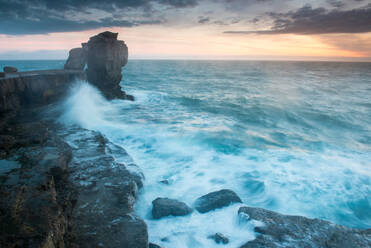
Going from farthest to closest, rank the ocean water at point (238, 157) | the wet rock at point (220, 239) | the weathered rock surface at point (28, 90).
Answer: the weathered rock surface at point (28, 90) → the ocean water at point (238, 157) → the wet rock at point (220, 239)

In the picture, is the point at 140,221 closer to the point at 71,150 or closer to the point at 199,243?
the point at 199,243

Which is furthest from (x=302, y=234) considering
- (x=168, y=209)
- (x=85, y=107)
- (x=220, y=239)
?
(x=85, y=107)

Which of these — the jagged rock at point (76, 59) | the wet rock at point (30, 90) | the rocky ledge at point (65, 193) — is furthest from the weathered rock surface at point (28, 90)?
the jagged rock at point (76, 59)

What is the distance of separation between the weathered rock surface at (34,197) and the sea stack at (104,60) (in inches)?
586

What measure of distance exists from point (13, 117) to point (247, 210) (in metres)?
12.3

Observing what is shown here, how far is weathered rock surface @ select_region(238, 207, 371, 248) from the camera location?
423 cm

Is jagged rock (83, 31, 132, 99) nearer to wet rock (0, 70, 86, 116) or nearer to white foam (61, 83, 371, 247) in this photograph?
wet rock (0, 70, 86, 116)

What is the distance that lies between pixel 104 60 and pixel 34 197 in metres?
18.2

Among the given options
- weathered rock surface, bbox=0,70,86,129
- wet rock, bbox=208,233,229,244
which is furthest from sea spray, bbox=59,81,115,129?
wet rock, bbox=208,233,229,244

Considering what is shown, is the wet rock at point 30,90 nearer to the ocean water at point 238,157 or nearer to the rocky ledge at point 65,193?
the ocean water at point 238,157

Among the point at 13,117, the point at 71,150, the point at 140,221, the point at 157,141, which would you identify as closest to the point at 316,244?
the point at 140,221

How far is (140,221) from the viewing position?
14.8 feet

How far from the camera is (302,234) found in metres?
4.45

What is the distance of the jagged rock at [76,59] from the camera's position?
70.2 ft
